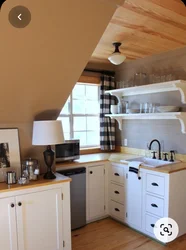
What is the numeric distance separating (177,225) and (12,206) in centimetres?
189

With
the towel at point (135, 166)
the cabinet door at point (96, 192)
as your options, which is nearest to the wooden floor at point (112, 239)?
the cabinet door at point (96, 192)

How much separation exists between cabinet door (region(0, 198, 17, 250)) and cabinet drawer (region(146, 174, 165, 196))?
1556 mm

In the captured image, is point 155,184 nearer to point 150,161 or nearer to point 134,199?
point 134,199

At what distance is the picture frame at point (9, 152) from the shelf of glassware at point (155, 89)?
179cm

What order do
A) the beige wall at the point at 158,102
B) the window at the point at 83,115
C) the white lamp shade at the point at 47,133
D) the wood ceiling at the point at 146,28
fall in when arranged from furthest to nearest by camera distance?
1. the window at the point at 83,115
2. the beige wall at the point at 158,102
3. the white lamp shade at the point at 47,133
4. the wood ceiling at the point at 146,28

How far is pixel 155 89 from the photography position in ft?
Result: 10.9

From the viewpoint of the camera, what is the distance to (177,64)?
3121mm

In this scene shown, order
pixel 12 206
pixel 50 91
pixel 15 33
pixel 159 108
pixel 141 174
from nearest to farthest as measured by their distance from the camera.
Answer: pixel 15 33 → pixel 12 206 → pixel 50 91 → pixel 141 174 → pixel 159 108

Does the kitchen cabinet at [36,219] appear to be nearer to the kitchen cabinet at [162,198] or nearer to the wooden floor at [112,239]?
the wooden floor at [112,239]

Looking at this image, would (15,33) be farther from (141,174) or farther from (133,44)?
(141,174)

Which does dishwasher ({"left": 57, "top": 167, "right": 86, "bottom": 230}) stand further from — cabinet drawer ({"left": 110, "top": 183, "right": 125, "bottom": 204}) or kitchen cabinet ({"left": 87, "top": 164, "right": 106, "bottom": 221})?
cabinet drawer ({"left": 110, "top": 183, "right": 125, "bottom": 204})

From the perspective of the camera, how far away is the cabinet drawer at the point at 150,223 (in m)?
2.73

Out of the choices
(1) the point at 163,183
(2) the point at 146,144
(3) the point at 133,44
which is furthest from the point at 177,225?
(3) the point at 133,44

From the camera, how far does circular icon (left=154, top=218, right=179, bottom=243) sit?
264 centimetres
